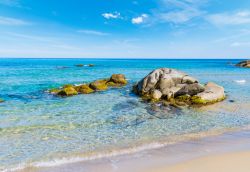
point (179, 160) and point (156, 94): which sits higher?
point (156, 94)

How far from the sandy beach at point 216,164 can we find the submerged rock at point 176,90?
970 centimetres

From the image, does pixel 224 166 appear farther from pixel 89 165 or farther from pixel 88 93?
pixel 88 93

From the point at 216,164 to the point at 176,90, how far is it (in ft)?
43.6

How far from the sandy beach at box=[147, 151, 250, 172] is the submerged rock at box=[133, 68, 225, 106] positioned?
9.70 m

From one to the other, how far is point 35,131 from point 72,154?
3.71 meters

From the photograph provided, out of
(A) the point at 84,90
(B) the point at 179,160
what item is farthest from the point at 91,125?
(A) the point at 84,90

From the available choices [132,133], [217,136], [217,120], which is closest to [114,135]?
[132,133]

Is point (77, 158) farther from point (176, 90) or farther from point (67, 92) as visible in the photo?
point (67, 92)

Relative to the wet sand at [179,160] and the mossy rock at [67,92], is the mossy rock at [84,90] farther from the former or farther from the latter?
the wet sand at [179,160]

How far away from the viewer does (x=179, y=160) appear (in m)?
8.19

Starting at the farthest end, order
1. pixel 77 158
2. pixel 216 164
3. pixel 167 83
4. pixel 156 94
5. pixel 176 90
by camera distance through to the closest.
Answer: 1. pixel 167 83
2. pixel 176 90
3. pixel 156 94
4. pixel 77 158
5. pixel 216 164

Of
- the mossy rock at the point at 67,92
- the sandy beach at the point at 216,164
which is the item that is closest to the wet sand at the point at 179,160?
the sandy beach at the point at 216,164

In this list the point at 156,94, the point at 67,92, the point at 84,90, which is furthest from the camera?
the point at 84,90

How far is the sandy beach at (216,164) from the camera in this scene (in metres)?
7.44
